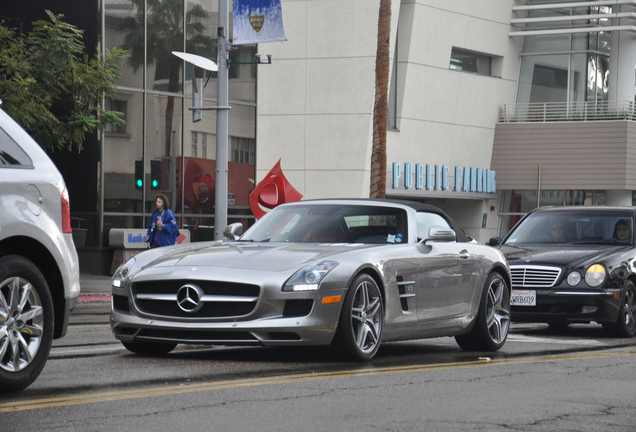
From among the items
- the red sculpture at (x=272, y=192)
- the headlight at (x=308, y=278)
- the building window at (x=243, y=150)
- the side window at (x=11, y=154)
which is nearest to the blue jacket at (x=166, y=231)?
the red sculpture at (x=272, y=192)

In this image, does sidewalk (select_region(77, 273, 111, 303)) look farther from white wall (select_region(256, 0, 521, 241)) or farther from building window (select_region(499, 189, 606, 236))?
building window (select_region(499, 189, 606, 236))

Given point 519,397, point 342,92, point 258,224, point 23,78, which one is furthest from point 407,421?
point 342,92

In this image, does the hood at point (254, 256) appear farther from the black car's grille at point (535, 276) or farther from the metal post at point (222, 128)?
the metal post at point (222, 128)

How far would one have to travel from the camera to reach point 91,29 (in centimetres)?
2788

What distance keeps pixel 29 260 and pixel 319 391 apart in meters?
1.96

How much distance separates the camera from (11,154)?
22.5 ft

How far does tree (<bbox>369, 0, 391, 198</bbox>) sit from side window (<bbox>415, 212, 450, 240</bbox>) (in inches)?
618

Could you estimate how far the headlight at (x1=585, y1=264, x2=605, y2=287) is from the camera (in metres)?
13.4

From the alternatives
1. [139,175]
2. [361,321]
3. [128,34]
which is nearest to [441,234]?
[361,321]

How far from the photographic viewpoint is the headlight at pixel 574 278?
1338 centimetres

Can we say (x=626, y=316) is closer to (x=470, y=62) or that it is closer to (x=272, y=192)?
(x=272, y=192)

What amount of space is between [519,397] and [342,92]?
2855 cm

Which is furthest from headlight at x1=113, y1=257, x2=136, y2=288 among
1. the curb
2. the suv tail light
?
the curb

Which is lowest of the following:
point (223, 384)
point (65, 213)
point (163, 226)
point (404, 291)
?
point (163, 226)
